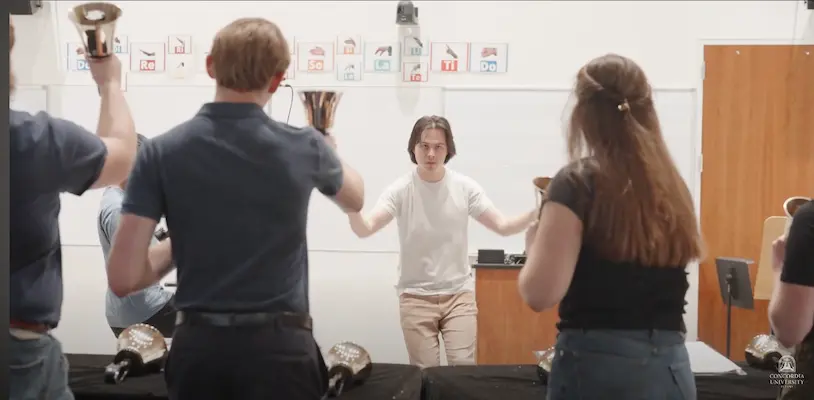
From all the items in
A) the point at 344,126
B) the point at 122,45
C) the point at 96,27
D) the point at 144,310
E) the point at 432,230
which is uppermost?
the point at 122,45

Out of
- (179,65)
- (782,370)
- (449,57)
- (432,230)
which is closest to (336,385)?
(432,230)

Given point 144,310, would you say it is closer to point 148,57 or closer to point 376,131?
point 376,131

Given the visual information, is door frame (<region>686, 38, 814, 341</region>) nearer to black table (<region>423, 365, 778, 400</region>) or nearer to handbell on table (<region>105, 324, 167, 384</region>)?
black table (<region>423, 365, 778, 400</region>)

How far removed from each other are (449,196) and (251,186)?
1.47m

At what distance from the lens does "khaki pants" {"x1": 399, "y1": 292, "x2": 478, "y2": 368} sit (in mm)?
2629

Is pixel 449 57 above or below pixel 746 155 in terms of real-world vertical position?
above

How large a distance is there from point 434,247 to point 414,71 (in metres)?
1.41

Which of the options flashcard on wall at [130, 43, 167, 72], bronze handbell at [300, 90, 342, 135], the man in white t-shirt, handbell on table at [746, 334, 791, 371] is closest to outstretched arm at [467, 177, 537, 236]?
the man in white t-shirt

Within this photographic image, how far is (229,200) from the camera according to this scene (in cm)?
131

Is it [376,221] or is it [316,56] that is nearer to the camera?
[376,221]

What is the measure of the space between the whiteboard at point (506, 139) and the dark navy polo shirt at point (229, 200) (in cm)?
250

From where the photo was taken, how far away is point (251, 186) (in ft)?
4.29

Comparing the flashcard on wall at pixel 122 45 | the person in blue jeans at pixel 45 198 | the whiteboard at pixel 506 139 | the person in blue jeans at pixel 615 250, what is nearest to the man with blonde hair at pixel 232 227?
the person in blue jeans at pixel 45 198

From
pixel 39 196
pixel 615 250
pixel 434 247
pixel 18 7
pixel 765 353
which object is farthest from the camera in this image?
pixel 434 247
